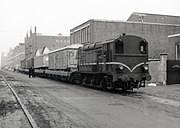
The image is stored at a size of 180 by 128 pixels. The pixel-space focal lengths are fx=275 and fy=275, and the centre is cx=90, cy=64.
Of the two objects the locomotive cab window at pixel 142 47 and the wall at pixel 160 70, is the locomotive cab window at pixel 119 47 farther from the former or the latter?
the wall at pixel 160 70

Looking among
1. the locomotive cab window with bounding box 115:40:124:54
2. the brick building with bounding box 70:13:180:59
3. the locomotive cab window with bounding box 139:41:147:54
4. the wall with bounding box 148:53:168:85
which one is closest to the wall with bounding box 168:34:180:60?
the wall with bounding box 148:53:168:85

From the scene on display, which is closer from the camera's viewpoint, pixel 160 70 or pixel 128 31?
pixel 160 70

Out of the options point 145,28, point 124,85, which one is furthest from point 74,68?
point 145,28

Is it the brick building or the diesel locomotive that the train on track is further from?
the brick building

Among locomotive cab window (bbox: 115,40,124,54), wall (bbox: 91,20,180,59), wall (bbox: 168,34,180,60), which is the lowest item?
locomotive cab window (bbox: 115,40,124,54)

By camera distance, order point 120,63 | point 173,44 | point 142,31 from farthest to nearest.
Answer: point 142,31, point 173,44, point 120,63

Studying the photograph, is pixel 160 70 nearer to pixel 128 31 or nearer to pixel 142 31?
pixel 128 31

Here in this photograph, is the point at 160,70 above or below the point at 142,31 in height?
below

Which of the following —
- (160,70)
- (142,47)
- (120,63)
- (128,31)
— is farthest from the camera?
(128,31)

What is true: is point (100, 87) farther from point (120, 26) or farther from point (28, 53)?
point (28, 53)

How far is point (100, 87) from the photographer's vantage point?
18.8 m

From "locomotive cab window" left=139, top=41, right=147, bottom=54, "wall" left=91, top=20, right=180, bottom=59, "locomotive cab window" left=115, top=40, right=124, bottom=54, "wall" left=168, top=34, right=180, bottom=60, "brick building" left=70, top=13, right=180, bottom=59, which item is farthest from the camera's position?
"wall" left=91, top=20, right=180, bottom=59

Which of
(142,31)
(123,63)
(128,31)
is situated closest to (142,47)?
(123,63)

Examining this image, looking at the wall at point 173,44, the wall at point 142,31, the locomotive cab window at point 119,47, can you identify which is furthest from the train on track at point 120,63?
the wall at point 142,31
